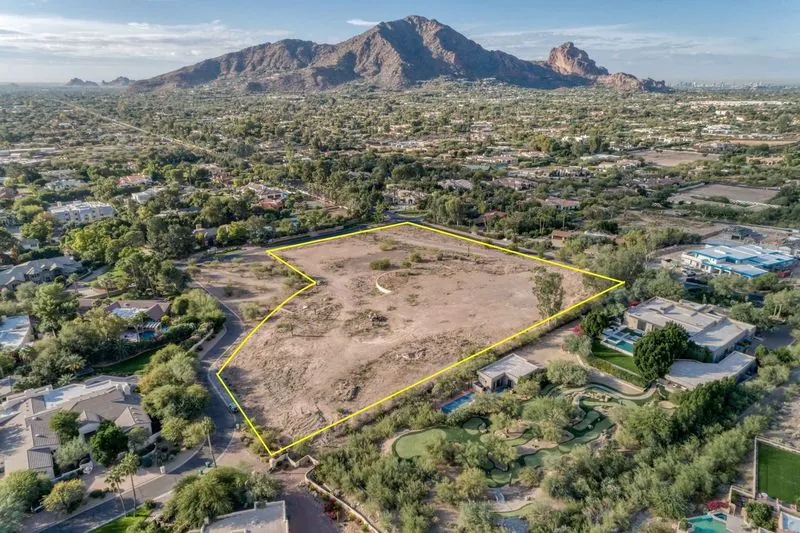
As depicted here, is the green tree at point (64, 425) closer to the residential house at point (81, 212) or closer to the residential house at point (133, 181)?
the residential house at point (81, 212)

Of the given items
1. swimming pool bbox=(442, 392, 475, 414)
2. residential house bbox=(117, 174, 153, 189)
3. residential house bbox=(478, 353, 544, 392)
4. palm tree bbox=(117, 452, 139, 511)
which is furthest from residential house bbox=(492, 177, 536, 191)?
palm tree bbox=(117, 452, 139, 511)

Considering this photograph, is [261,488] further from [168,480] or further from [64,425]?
[64,425]

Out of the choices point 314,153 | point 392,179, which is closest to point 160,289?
point 392,179

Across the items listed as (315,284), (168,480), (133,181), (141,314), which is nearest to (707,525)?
(168,480)

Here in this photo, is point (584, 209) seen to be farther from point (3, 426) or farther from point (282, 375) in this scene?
point (3, 426)

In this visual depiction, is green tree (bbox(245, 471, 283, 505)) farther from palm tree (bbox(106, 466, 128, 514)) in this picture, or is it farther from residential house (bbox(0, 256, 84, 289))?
residential house (bbox(0, 256, 84, 289))
